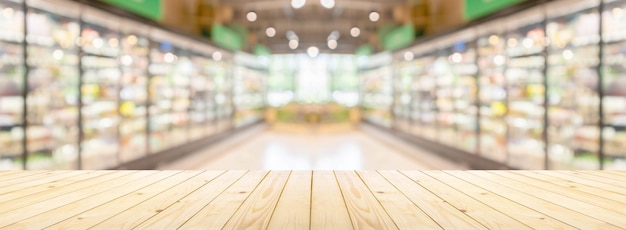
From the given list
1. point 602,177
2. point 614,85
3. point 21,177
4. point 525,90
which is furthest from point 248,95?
point 602,177

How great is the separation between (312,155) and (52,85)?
4.49m

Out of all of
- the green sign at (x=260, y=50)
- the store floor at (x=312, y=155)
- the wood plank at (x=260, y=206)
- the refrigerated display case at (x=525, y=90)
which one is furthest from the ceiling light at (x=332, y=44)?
the wood plank at (x=260, y=206)

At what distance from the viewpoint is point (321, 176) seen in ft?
8.48

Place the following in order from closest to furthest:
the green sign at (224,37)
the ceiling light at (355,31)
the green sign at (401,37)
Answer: the green sign at (401,37) → the green sign at (224,37) → the ceiling light at (355,31)

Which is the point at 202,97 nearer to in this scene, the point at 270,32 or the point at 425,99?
the point at 425,99

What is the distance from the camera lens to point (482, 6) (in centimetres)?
573

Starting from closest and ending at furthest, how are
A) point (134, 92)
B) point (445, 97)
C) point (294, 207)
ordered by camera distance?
point (294, 207) < point (134, 92) < point (445, 97)

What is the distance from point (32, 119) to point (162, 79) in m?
2.76

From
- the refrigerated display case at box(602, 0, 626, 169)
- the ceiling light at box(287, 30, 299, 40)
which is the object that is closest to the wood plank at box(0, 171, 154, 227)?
the refrigerated display case at box(602, 0, 626, 169)

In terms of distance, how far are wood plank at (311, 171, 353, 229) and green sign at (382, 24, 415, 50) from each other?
7.29 metres

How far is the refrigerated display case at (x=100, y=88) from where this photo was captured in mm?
4906

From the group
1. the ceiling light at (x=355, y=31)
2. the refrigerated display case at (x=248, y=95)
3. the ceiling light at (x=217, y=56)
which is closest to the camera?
the ceiling light at (x=217, y=56)

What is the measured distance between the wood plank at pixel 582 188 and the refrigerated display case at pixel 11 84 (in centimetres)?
437

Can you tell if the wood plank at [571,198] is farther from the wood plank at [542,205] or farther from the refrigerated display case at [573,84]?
the refrigerated display case at [573,84]
